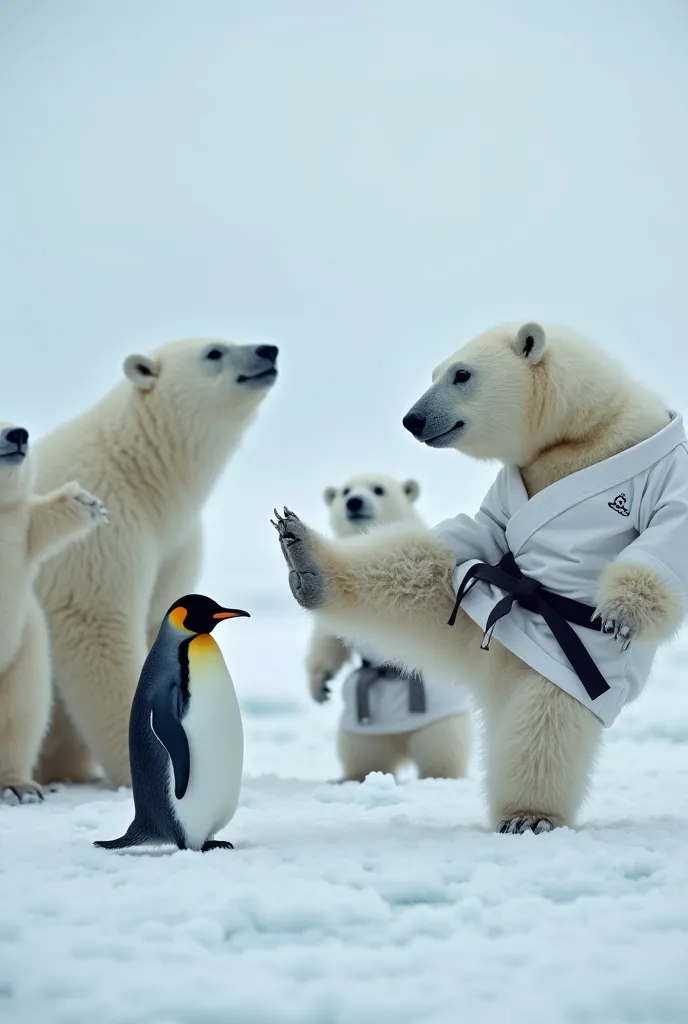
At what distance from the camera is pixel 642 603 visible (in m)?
1.76

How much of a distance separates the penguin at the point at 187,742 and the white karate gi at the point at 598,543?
46 centimetres

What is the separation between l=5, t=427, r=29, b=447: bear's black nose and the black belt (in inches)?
42.7

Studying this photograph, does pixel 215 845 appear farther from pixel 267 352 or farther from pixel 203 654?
pixel 267 352

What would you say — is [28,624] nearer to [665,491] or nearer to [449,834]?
[449,834]

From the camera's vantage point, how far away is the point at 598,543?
189cm

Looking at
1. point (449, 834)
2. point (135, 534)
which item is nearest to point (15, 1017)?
point (449, 834)

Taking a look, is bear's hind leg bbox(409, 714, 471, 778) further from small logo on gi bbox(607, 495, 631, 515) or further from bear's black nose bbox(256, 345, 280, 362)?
small logo on gi bbox(607, 495, 631, 515)

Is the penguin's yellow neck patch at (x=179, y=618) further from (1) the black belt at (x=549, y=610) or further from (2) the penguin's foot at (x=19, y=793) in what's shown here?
→ (2) the penguin's foot at (x=19, y=793)

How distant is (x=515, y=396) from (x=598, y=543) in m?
0.29

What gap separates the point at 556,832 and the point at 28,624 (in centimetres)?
138

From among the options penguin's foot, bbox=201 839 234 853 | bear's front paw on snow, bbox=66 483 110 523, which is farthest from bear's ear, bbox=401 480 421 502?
penguin's foot, bbox=201 839 234 853

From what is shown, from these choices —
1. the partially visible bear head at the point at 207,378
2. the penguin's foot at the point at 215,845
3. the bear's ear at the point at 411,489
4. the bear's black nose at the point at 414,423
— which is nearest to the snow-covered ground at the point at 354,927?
the penguin's foot at the point at 215,845

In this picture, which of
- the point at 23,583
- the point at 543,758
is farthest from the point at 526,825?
the point at 23,583

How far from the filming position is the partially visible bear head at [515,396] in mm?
1956
